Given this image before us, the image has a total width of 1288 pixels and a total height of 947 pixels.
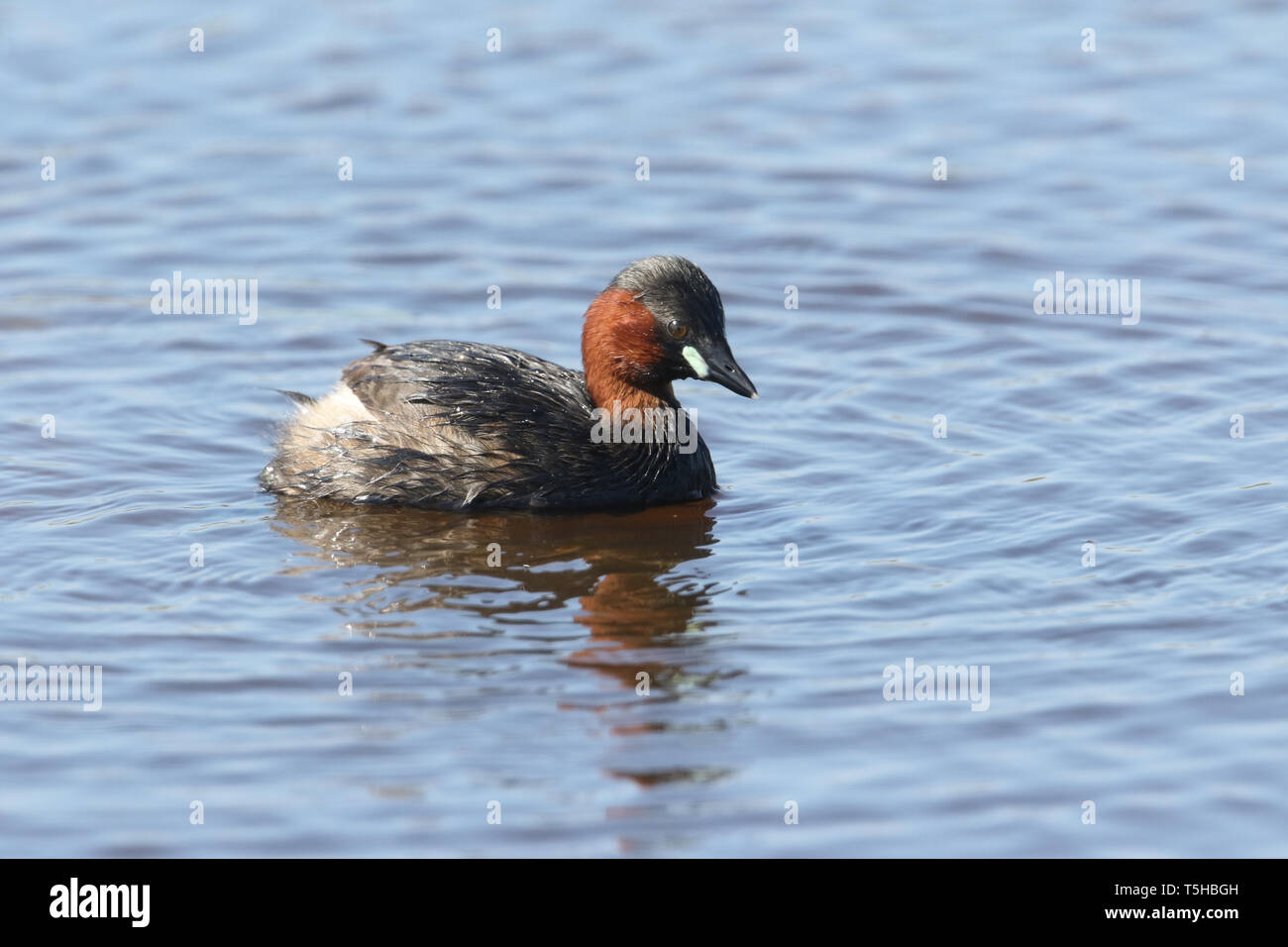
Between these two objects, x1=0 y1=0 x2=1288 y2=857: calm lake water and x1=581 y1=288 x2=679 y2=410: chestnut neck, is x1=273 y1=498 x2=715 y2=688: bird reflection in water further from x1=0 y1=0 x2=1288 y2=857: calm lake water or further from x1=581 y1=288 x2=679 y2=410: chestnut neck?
x1=581 y1=288 x2=679 y2=410: chestnut neck

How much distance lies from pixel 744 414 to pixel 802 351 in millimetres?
815

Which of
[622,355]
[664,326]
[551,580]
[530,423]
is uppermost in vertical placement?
[664,326]

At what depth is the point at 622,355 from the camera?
8922 millimetres

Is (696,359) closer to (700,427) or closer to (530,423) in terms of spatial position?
(530,423)

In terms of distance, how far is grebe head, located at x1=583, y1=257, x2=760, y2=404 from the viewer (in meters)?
8.77

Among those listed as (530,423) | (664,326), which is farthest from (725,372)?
(530,423)

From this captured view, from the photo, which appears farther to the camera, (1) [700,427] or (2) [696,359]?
Result: (1) [700,427]

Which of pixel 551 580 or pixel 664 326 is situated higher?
pixel 664 326

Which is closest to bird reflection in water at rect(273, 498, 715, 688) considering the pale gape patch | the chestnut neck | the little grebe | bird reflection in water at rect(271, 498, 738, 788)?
bird reflection in water at rect(271, 498, 738, 788)

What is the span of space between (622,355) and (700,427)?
53.4 inches

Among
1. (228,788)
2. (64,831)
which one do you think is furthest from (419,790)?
(64,831)

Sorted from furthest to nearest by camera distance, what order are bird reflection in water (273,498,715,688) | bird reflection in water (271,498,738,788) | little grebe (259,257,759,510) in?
1. little grebe (259,257,759,510)
2. bird reflection in water (273,498,715,688)
3. bird reflection in water (271,498,738,788)

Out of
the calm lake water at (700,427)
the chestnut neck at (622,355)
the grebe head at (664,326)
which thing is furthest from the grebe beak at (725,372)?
the calm lake water at (700,427)
